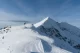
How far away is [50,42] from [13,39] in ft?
35.5

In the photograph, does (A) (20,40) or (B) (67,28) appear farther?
(B) (67,28)

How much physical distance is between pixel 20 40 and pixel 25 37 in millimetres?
3061

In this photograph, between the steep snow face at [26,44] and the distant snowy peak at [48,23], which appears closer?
the steep snow face at [26,44]

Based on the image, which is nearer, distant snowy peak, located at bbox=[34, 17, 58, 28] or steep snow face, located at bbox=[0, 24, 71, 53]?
steep snow face, located at bbox=[0, 24, 71, 53]

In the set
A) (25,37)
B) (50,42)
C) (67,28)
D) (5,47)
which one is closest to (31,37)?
(25,37)

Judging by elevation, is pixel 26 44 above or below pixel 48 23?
below

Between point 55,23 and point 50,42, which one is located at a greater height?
point 55,23

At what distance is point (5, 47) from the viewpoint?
52.9 meters

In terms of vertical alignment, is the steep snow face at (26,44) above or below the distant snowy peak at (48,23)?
below

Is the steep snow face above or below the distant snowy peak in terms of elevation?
below

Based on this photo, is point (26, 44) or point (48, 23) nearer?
point (26, 44)

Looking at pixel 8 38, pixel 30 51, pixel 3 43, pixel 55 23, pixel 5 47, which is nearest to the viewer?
pixel 30 51

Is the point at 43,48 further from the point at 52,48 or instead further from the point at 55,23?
the point at 55,23

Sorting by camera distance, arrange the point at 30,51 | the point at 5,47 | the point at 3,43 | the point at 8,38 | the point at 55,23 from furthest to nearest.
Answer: the point at 55,23 < the point at 8,38 < the point at 3,43 < the point at 5,47 < the point at 30,51
